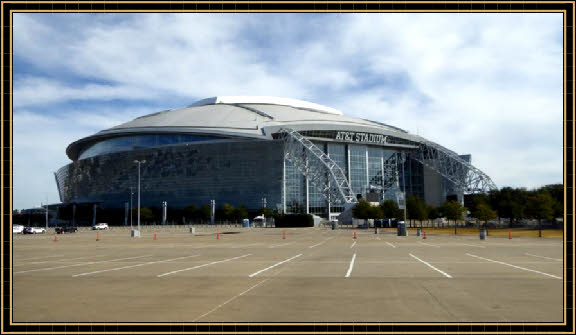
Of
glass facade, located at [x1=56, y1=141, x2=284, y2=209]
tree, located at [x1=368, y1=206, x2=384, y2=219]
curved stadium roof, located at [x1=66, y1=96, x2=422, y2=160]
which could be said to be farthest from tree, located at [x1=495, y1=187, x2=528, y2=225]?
glass facade, located at [x1=56, y1=141, x2=284, y2=209]

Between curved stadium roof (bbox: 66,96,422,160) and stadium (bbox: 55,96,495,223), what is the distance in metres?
0.33

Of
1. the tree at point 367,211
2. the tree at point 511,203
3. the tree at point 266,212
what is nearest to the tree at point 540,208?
the tree at point 511,203

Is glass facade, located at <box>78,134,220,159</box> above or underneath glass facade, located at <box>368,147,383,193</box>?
above

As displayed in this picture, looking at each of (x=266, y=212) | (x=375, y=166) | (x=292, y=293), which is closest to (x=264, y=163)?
(x=266, y=212)

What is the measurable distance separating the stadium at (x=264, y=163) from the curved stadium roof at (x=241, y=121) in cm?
33

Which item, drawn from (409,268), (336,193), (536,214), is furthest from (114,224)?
(409,268)

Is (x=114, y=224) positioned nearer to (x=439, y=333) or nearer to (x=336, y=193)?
(x=336, y=193)

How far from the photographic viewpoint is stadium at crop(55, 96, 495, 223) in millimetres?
127500

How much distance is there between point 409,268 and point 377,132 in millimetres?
122727

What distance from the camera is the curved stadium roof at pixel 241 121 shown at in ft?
432

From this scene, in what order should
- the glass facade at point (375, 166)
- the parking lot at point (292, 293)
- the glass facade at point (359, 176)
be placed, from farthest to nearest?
the glass facade at point (375, 166)
the glass facade at point (359, 176)
the parking lot at point (292, 293)

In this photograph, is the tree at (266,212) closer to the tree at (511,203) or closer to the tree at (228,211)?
the tree at (228,211)

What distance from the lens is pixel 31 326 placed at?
20.8 ft

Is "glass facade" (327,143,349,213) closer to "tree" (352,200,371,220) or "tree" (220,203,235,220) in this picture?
"tree" (220,203,235,220)
